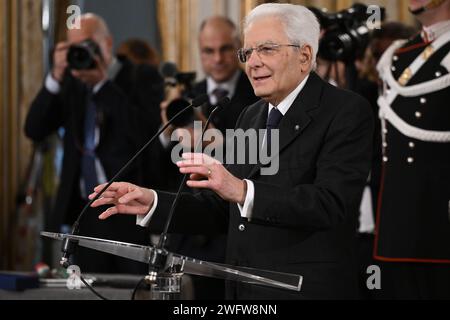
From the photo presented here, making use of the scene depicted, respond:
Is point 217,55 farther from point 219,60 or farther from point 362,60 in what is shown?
point 362,60

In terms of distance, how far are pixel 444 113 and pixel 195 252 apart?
1065mm

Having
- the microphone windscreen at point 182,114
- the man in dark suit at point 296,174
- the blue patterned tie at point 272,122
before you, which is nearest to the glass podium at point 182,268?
the man in dark suit at point 296,174

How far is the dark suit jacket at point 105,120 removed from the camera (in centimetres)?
360

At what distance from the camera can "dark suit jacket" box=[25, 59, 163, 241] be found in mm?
3596

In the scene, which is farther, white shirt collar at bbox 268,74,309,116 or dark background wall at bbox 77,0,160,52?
dark background wall at bbox 77,0,160,52

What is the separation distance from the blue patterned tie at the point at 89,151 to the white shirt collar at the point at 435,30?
139 cm

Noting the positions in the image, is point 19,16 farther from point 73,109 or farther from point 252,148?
point 252,148

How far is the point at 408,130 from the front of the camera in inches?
115

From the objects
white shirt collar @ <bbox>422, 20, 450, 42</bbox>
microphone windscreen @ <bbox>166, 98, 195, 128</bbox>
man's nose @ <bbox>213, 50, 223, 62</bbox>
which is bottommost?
microphone windscreen @ <bbox>166, 98, 195, 128</bbox>

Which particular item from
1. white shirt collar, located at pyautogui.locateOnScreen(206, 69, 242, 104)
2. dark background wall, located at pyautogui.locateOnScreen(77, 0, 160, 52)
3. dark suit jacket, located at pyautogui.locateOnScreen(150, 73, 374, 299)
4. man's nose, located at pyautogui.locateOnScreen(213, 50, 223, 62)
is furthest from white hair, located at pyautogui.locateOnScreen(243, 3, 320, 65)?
dark background wall, located at pyautogui.locateOnScreen(77, 0, 160, 52)

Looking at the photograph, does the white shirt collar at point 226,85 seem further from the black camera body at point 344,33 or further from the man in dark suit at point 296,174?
the man in dark suit at point 296,174

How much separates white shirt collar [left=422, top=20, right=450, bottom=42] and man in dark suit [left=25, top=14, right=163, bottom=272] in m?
1.17

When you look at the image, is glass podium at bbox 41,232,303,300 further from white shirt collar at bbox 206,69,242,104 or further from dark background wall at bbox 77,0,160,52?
dark background wall at bbox 77,0,160,52

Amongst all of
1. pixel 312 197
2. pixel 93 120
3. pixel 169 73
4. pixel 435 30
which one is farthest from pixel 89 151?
pixel 312 197
